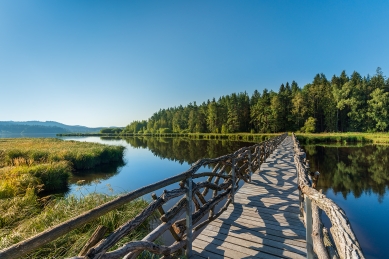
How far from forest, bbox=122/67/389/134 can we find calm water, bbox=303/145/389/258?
33713 millimetres

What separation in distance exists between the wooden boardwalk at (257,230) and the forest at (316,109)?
4812 centimetres

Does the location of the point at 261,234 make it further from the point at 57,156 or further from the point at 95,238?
the point at 57,156

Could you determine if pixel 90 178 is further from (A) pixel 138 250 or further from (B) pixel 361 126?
(B) pixel 361 126

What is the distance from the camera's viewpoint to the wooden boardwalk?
3.38 metres

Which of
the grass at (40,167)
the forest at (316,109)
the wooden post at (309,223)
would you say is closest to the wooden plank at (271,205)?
the wooden post at (309,223)

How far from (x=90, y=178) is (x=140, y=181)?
364 centimetres

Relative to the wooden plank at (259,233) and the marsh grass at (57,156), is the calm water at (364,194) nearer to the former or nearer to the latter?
the wooden plank at (259,233)

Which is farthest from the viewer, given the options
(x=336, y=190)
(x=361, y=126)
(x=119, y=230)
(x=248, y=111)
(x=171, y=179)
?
(x=248, y=111)

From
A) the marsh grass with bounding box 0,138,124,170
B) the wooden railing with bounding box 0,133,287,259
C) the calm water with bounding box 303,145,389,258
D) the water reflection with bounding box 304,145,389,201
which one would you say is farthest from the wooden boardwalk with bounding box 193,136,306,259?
the marsh grass with bounding box 0,138,124,170

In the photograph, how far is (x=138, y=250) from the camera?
2229 mm

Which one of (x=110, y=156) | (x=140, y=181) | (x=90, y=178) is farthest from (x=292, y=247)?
(x=110, y=156)

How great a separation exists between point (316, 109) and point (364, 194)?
159ft

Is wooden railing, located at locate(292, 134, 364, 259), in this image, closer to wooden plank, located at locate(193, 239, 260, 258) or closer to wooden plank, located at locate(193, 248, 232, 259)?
wooden plank, located at locate(193, 239, 260, 258)

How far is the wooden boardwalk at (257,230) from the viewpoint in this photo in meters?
3.38
